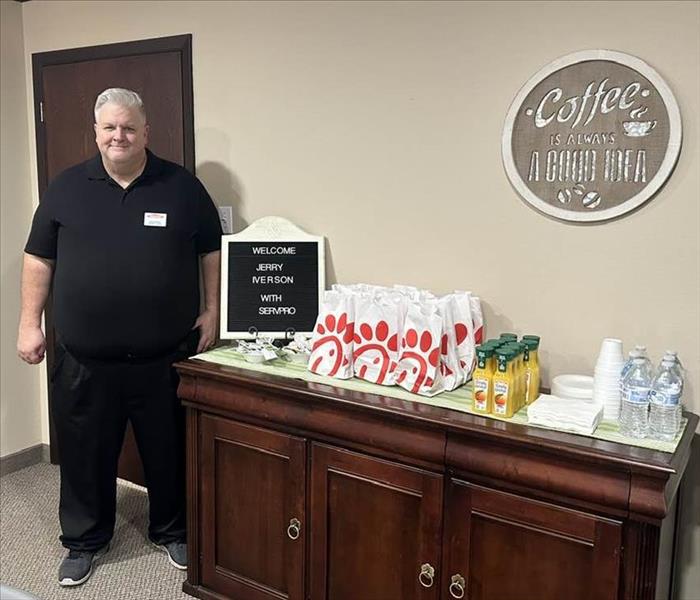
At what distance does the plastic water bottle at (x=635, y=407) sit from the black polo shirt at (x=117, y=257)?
148 centimetres

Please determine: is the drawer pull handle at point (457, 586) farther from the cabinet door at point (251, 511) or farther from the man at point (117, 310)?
the man at point (117, 310)

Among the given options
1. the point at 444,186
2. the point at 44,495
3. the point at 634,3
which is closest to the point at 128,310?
the point at 444,186

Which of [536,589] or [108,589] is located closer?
[536,589]

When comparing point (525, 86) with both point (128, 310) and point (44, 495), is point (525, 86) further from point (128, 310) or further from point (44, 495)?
point (44, 495)

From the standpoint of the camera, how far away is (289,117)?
2.61 m

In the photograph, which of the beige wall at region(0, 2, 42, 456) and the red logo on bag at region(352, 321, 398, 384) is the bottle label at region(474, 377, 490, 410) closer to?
the red logo on bag at region(352, 321, 398, 384)

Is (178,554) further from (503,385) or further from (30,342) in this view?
(503,385)

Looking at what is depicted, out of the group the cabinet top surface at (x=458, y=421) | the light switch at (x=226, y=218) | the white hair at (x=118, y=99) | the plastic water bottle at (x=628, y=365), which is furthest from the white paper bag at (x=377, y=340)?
the white hair at (x=118, y=99)

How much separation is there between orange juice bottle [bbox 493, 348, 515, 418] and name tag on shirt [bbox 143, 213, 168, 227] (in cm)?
124

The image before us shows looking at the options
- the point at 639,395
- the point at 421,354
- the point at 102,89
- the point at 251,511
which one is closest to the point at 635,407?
the point at 639,395

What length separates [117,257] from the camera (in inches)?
94.2

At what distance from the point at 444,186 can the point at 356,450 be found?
87cm

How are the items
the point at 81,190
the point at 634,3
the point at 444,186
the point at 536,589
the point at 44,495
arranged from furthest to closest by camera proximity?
the point at 44,495 < the point at 81,190 < the point at 444,186 < the point at 634,3 < the point at 536,589

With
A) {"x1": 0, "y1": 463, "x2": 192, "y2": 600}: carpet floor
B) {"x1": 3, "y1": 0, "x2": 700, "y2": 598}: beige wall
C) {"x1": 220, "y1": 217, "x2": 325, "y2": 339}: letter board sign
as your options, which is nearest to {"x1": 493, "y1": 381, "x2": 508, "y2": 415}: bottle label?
{"x1": 3, "y1": 0, "x2": 700, "y2": 598}: beige wall
